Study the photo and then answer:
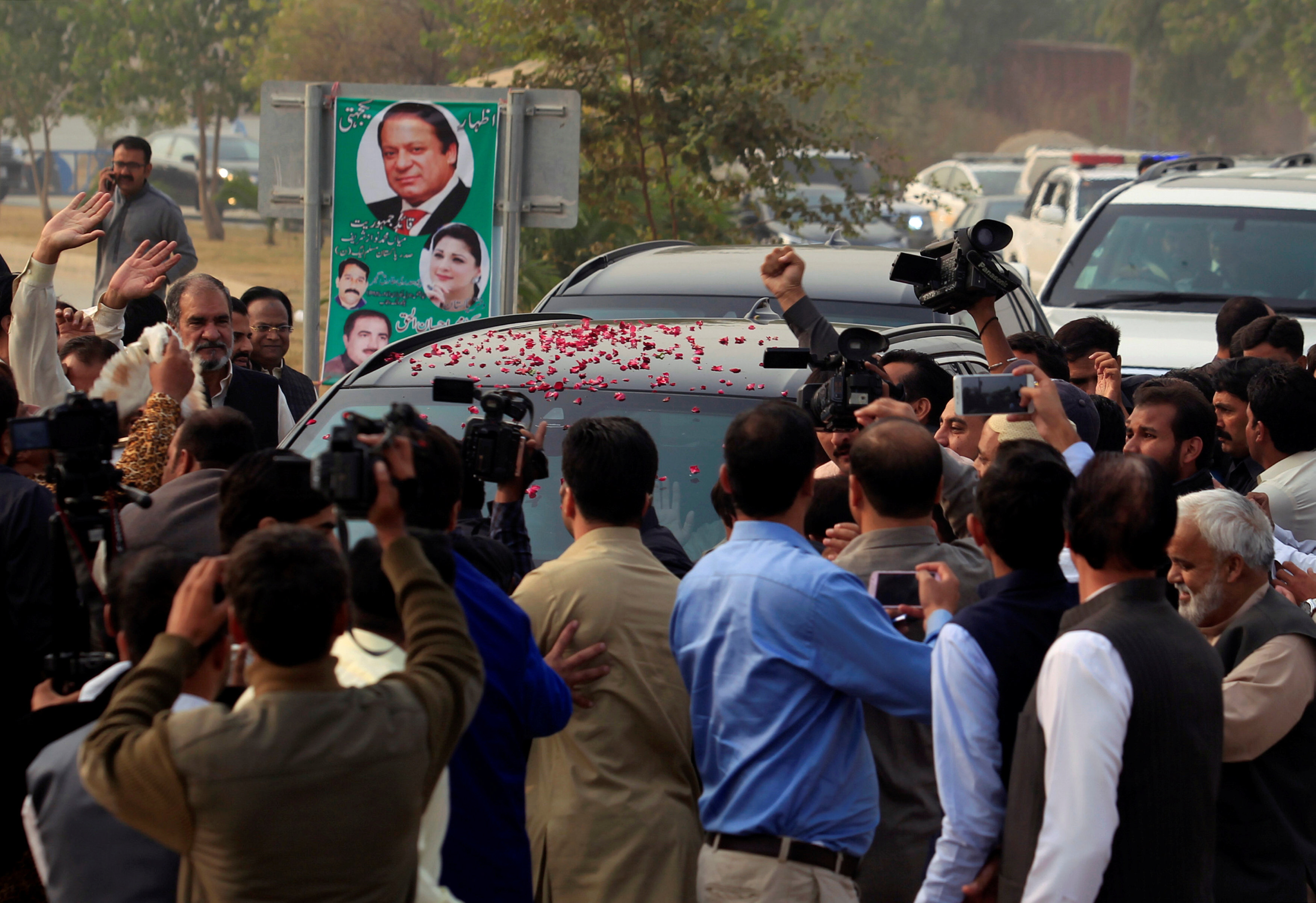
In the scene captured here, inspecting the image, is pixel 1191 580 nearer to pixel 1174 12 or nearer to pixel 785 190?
pixel 785 190

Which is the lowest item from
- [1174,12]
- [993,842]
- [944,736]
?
[993,842]

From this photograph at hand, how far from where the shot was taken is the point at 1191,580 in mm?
3727

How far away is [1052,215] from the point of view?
1401 cm

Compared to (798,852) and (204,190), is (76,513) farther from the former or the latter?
(204,190)

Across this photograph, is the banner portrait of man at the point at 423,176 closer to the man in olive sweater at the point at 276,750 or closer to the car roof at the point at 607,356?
the car roof at the point at 607,356

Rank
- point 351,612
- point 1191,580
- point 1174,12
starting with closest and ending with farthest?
point 351,612, point 1191,580, point 1174,12

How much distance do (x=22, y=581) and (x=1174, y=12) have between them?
47173 millimetres

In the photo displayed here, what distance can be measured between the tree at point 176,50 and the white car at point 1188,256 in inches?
1006

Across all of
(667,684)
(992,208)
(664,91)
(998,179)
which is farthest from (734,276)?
(998,179)

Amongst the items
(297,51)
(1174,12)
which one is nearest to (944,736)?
(297,51)

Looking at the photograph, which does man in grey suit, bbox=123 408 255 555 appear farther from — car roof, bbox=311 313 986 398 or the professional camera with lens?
car roof, bbox=311 313 986 398

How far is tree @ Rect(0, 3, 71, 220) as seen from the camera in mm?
34312

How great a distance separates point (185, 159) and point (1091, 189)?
2444cm

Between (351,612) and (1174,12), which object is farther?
(1174,12)
